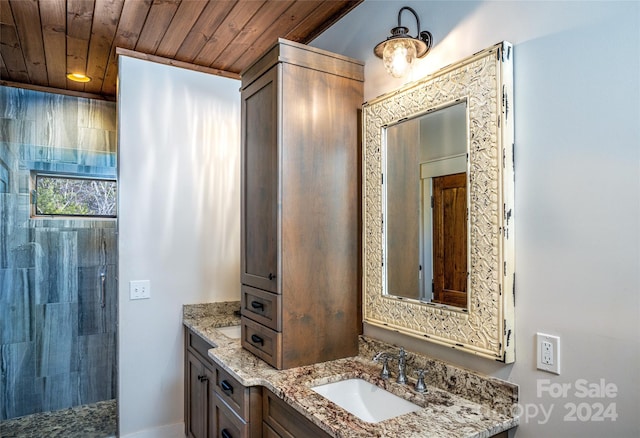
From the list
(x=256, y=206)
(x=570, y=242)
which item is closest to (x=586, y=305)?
(x=570, y=242)

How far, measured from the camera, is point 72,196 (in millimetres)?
3309

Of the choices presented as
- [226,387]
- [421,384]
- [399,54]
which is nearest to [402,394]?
[421,384]

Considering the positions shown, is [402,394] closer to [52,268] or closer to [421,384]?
[421,384]

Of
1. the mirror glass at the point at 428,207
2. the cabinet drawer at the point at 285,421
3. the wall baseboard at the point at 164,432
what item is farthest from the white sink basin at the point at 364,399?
the wall baseboard at the point at 164,432

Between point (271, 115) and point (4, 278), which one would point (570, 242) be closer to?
point (271, 115)

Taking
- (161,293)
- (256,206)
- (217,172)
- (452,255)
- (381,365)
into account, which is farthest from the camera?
(217,172)

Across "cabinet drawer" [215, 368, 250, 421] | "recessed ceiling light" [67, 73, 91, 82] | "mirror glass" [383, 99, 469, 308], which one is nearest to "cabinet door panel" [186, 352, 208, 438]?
"cabinet drawer" [215, 368, 250, 421]

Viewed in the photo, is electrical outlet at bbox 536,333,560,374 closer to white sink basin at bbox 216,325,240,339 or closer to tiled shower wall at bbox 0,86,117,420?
white sink basin at bbox 216,325,240,339

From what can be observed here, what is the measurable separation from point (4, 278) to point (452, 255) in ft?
10.6

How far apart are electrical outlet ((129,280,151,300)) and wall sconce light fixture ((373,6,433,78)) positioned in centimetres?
202

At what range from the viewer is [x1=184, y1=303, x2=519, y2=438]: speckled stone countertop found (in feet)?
3.99

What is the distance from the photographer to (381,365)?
1.83 metres

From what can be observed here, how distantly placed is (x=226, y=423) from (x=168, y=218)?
1.40 metres

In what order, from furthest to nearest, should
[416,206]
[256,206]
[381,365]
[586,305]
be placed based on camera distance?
[256,206] < [381,365] < [416,206] < [586,305]
